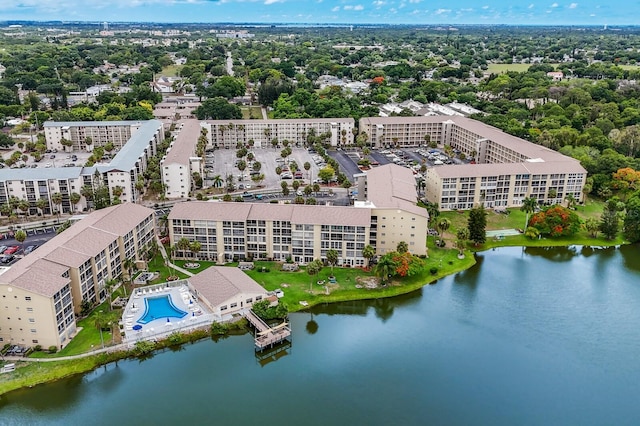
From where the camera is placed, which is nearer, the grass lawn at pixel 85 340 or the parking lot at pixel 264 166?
the grass lawn at pixel 85 340

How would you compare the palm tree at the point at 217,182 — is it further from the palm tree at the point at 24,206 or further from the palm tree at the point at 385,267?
the palm tree at the point at 385,267

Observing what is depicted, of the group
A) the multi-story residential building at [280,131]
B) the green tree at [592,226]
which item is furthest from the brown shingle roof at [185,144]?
the green tree at [592,226]

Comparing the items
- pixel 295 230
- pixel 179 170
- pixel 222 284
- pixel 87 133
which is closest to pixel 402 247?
pixel 295 230

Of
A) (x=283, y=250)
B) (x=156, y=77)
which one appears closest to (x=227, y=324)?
(x=283, y=250)

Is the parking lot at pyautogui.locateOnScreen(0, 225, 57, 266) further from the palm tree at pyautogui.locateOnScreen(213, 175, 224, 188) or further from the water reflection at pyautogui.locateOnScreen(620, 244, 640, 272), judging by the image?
the water reflection at pyautogui.locateOnScreen(620, 244, 640, 272)

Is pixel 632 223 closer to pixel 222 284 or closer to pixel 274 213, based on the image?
pixel 274 213

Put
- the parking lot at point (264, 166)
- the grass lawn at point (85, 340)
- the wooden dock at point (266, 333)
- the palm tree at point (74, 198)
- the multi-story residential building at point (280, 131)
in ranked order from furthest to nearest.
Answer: the multi-story residential building at point (280, 131), the parking lot at point (264, 166), the palm tree at point (74, 198), the wooden dock at point (266, 333), the grass lawn at point (85, 340)

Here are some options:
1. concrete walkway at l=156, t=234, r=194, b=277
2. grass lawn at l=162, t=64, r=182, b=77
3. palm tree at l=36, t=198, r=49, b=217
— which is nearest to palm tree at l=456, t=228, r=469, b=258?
concrete walkway at l=156, t=234, r=194, b=277
